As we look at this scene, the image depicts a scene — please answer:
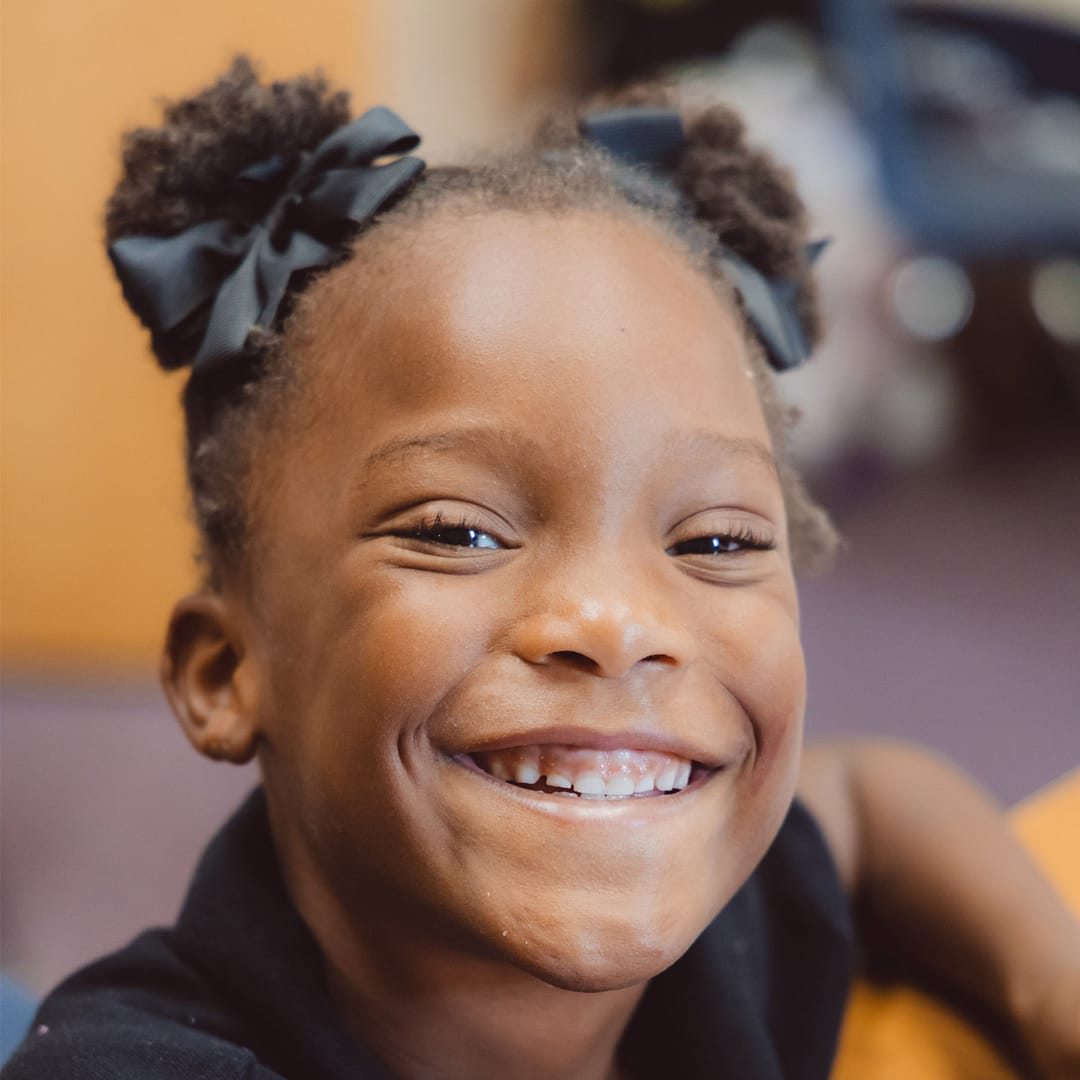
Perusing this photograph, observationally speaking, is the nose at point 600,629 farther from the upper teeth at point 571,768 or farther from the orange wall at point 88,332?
the orange wall at point 88,332

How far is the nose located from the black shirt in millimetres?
266

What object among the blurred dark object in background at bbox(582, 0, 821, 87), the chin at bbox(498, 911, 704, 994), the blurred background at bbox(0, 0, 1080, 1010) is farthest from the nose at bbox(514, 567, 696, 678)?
the blurred dark object in background at bbox(582, 0, 821, 87)

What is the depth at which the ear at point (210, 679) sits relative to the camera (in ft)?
2.82

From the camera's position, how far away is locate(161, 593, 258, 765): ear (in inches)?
33.9

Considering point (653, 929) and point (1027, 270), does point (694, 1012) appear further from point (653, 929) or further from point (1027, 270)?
point (1027, 270)

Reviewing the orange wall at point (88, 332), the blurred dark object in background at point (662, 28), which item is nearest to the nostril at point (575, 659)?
the orange wall at point (88, 332)

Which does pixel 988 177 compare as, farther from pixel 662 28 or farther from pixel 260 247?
pixel 260 247

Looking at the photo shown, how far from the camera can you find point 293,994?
802mm

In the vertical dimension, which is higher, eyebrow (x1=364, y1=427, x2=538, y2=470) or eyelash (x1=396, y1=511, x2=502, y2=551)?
eyebrow (x1=364, y1=427, x2=538, y2=470)

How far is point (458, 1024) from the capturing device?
32.1 inches

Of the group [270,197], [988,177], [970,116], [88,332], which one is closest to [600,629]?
[270,197]

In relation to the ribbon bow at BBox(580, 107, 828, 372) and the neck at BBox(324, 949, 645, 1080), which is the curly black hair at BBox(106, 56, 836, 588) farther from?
the neck at BBox(324, 949, 645, 1080)

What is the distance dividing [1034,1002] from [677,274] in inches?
23.6

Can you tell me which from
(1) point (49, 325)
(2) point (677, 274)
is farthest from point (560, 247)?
(1) point (49, 325)
